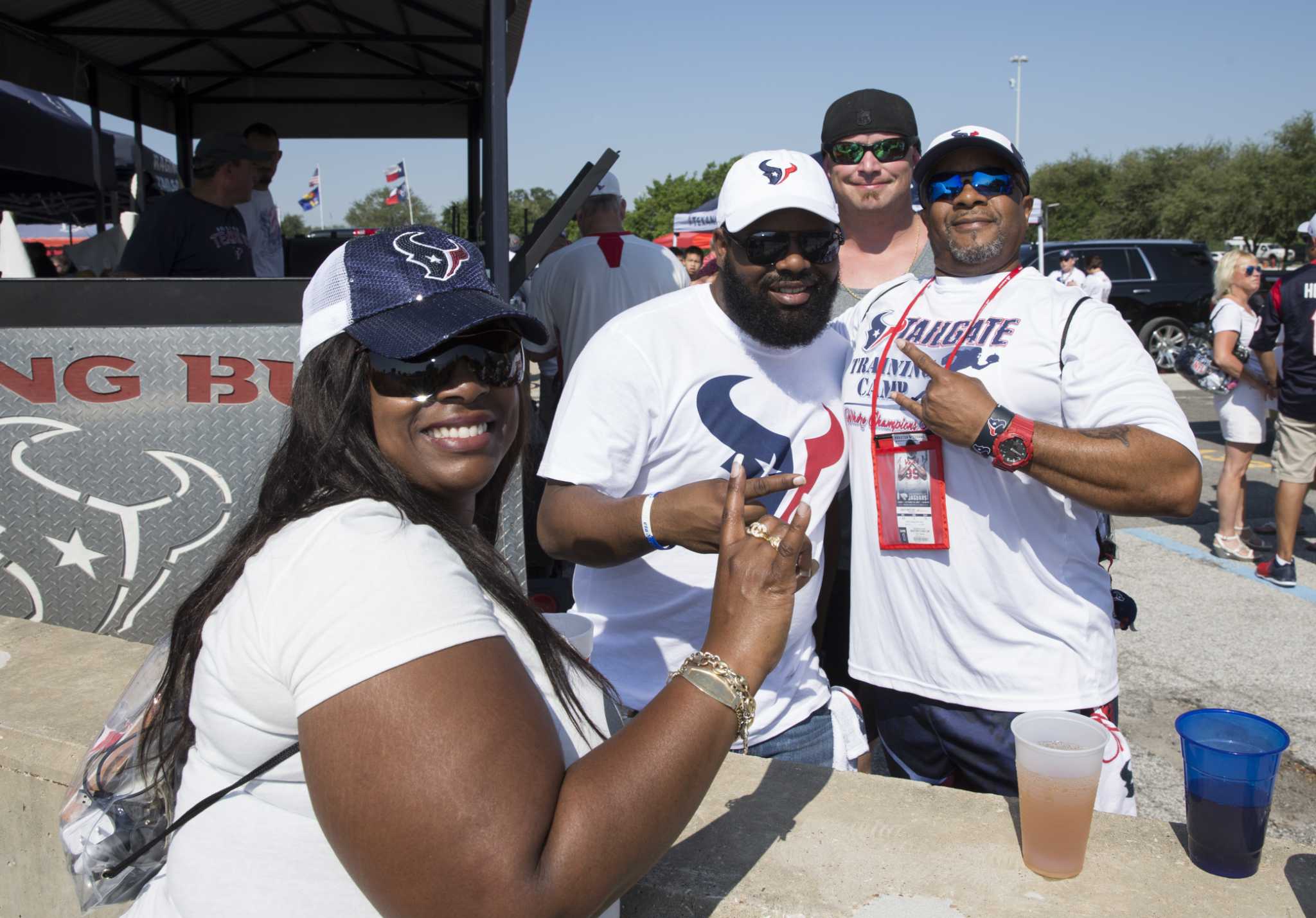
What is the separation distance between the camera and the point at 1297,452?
644 centimetres

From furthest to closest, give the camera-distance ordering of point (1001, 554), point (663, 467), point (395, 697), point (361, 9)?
point (361, 9), point (663, 467), point (1001, 554), point (395, 697)

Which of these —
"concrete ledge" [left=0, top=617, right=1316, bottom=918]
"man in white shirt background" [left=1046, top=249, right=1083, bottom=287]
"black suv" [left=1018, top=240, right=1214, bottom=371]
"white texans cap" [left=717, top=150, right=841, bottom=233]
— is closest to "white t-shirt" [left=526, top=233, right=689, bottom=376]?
"white texans cap" [left=717, top=150, right=841, bottom=233]

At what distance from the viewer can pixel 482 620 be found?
1153mm

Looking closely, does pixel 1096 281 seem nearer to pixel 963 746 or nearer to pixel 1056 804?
pixel 963 746

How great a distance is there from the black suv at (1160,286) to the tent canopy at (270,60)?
12.1 metres

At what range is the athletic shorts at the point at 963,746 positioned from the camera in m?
2.24

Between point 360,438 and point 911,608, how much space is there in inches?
58.6

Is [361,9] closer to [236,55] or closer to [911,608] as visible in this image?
[236,55]

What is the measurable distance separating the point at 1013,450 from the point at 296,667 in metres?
1.56

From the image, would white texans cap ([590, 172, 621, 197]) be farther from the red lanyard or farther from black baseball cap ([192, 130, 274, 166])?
the red lanyard

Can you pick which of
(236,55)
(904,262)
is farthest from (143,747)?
(236,55)

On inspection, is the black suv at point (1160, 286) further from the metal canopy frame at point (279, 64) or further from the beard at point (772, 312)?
the beard at point (772, 312)

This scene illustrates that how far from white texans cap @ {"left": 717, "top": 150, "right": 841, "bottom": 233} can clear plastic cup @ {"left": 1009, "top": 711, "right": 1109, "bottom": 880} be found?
1.35 m

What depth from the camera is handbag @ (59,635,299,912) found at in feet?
4.91
